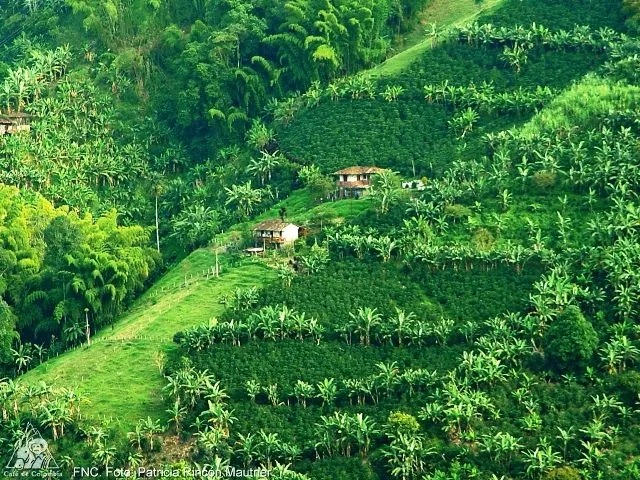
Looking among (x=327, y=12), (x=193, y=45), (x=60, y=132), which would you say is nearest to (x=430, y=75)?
(x=327, y=12)

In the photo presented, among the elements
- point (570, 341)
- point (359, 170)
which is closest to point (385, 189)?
point (359, 170)

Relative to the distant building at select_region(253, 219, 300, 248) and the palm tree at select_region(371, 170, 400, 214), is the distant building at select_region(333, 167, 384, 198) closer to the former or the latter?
the palm tree at select_region(371, 170, 400, 214)

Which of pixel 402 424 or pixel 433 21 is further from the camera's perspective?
pixel 433 21

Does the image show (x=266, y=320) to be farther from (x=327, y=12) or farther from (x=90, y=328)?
(x=327, y=12)

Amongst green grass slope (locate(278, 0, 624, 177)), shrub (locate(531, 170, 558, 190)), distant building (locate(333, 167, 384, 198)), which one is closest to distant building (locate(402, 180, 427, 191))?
green grass slope (locate(278, 0, 624, 177))

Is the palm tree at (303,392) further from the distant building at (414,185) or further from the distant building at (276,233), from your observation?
the distant building at (414,185)

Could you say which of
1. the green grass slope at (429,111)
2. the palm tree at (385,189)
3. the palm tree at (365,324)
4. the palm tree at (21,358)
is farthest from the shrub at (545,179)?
the palm tree at (21,358)

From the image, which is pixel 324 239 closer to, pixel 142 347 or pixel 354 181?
pixel 354 181
